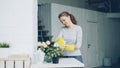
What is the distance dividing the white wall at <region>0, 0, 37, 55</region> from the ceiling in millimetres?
8442

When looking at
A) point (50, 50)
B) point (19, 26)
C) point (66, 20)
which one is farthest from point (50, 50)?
point (66, 20)

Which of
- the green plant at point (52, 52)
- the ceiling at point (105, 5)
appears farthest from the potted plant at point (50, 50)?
the ceiling at point (105, 5)

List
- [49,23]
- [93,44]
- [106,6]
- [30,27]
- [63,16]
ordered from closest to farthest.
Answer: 1. [30,27]
2. [63,16]
3. [49,23]
4. [93,44]
5. [106,6]

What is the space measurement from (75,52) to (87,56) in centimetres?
574

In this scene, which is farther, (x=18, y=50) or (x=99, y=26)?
(x=99, y=26)

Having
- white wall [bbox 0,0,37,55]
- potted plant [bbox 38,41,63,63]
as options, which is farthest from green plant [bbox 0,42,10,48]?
potted plant [bbox 38,41,63,63]

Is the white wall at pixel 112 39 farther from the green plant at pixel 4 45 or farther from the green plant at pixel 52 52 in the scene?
the green plant at pixel 4 45

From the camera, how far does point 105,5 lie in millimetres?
10852

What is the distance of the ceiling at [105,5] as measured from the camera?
35.0 ft

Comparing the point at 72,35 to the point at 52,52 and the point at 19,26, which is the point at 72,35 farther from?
the point at 19,26

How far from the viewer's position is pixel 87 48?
29.0 feet

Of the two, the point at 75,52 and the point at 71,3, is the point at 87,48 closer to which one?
the point at 71,3

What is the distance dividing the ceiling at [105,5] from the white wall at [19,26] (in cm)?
844

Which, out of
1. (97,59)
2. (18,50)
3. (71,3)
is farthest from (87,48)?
(18,50)
